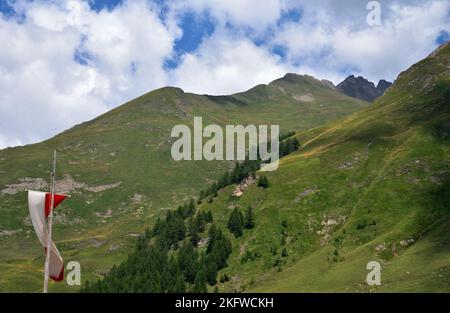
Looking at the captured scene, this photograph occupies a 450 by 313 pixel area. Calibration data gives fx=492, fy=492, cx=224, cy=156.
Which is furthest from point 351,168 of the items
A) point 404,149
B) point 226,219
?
point 226,219

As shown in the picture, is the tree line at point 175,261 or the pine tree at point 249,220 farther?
the pine tree at point 249,220

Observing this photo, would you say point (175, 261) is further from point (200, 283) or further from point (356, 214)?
point (356, 214)

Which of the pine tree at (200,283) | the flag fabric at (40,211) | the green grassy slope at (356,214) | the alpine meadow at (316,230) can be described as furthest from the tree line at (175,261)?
the flag fabric at (40,211)

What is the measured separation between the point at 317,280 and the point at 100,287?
200 feet

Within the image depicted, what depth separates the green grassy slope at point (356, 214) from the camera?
104938 millimetres

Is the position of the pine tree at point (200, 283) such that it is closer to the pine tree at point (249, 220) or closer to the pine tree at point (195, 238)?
the pine tree at point (249, 220)

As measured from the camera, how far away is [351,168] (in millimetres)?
167375

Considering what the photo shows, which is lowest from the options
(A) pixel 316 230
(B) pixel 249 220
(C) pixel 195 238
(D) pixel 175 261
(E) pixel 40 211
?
(D) pixel 175 261

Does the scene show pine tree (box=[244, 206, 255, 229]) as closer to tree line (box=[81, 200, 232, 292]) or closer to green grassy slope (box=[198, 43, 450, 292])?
green grassy slope (box=[198, 43, 450, 292])

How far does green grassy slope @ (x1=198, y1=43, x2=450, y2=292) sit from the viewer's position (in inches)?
4131

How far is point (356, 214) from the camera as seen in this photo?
140m

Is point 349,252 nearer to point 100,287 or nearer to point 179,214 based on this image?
point 100,287

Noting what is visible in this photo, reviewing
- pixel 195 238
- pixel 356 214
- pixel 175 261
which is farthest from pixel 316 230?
pixel 175 261
